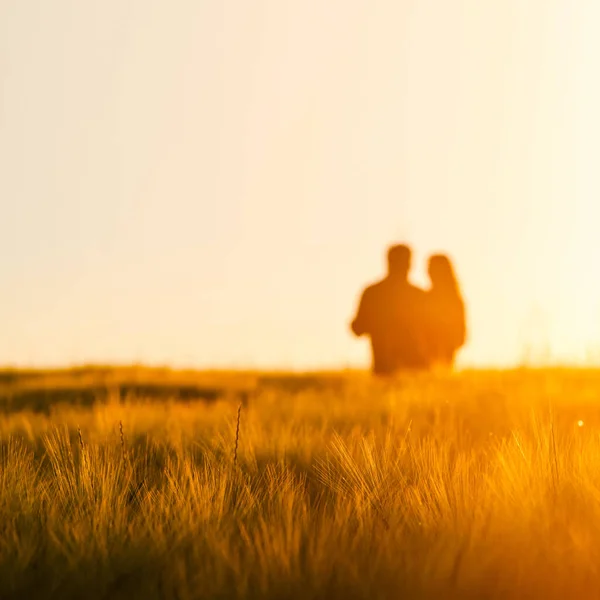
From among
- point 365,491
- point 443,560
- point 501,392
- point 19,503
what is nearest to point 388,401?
point 501,392

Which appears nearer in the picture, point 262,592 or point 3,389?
point 262,592

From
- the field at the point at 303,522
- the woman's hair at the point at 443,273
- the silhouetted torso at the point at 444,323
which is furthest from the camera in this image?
the woman's hair at the point at 443,273

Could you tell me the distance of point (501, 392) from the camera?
8.38 metres

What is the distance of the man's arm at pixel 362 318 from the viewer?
38.7 ft

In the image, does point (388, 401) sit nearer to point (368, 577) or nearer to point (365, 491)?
point (365, 491)

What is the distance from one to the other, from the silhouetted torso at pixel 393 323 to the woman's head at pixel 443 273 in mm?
365

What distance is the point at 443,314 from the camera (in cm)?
1197

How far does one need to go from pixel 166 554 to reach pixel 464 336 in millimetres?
9502

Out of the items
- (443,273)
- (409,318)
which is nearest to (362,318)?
(409,318)

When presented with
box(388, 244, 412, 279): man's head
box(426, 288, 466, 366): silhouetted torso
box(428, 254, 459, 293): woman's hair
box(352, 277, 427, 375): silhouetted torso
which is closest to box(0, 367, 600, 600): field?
box(352, 277, 427, 375): silhouetted torso

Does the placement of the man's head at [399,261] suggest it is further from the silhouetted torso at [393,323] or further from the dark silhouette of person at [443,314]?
the dark silhouette of person at [443,314]

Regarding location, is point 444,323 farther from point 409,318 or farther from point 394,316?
point 394,316

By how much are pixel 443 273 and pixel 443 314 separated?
0.55 metres

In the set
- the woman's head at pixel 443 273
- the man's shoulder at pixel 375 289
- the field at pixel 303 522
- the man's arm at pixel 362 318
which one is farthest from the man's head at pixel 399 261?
the field at pixel 303 522
